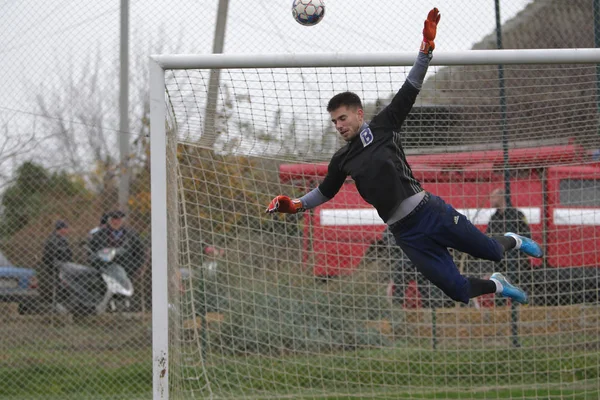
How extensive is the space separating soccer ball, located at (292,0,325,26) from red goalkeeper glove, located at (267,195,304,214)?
4.05ft

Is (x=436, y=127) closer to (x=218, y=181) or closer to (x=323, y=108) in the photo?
(x=323, y=108)

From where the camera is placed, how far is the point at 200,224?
7.78m

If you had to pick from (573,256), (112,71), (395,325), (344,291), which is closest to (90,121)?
(112,71)

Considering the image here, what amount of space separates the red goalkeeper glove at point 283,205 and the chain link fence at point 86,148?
3.35 meters

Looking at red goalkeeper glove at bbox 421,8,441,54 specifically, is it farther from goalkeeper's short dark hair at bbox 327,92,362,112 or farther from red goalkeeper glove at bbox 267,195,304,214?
red goalkeeper glove at bbox 267,195,304,214

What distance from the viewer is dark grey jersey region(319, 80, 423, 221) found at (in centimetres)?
511

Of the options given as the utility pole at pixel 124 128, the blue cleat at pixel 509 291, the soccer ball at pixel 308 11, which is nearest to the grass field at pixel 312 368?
the utility pole at pixel 124 128

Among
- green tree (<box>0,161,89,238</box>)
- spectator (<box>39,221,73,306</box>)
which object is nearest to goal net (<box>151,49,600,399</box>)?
spectator (<box>39,221,73,306</box>)

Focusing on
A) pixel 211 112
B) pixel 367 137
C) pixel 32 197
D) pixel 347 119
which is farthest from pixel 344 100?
pixel 32 197

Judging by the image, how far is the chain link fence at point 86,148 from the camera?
27.6 feet

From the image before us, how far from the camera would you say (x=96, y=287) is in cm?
890

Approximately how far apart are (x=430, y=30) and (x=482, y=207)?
3902mm

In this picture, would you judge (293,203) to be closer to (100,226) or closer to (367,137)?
(367,137)

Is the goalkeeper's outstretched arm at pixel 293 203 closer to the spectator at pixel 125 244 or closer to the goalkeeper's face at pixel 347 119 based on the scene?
the goalkeeper's face at pixel 347 119
